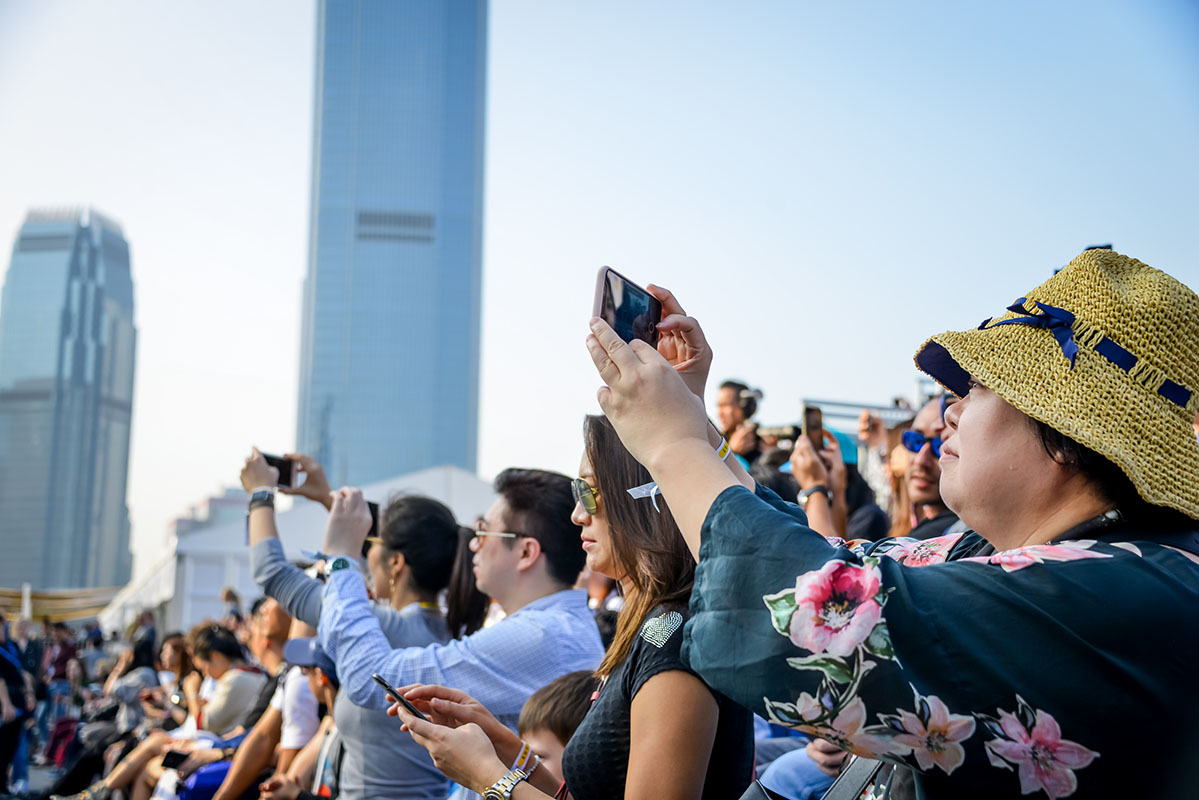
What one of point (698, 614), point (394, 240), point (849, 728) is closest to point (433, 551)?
point (698, 614)

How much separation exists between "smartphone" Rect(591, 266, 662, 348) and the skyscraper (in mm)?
120804

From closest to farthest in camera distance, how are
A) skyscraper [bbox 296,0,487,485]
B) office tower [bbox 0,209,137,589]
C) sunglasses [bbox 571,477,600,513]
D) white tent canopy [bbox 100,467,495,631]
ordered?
1. sunglasses [bbox 571,477,600,513]
2. white tent canopy [bbox 100,467,495,631]
3. office tower [bbox 0,209,137,589]
4. skyscraper [bbox 296,0,487,485]

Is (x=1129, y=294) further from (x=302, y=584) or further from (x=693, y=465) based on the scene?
(x=302, y=584)

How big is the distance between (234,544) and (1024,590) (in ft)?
61.1

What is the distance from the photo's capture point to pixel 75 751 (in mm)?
12172

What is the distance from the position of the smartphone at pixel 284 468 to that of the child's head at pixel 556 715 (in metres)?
1.95

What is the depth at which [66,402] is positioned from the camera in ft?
360

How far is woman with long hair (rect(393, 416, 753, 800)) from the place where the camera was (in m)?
1.81

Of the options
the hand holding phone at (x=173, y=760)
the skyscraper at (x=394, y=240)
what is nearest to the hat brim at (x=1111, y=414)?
the hand holding phone at (x=173, y=760)

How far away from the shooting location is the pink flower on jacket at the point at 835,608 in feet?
3.33

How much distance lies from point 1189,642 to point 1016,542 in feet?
0.82

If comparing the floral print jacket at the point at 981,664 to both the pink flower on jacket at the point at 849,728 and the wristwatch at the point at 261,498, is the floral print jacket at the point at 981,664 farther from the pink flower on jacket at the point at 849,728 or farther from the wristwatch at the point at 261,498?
the wristwatch at the point at 261,498

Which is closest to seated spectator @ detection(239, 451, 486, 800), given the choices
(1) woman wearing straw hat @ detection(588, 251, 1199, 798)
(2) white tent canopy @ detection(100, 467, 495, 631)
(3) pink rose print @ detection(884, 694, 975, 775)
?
(1) woman wearing straw hat @ detection(588, 251, 1199, 798)

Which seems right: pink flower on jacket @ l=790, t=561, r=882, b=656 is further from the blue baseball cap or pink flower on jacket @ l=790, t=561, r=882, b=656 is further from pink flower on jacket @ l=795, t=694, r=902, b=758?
the blue baseball cap
